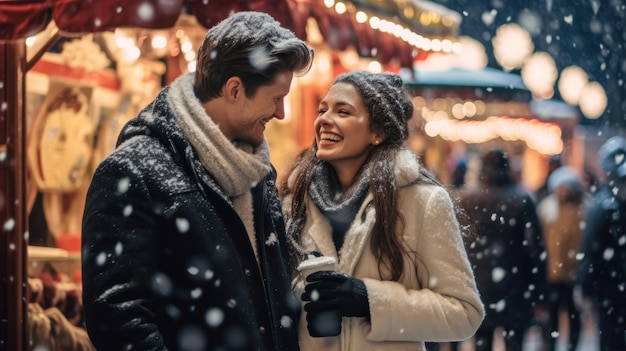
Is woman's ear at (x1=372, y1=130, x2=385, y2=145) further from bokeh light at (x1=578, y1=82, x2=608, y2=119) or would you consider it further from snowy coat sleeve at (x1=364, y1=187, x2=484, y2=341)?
bokeh light at (x1=578, y1=82, x2=608, y2=119)

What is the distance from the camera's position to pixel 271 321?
312 centimetres

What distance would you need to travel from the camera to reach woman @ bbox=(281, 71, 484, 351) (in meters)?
3.48

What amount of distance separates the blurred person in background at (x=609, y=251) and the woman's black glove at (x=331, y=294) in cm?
541

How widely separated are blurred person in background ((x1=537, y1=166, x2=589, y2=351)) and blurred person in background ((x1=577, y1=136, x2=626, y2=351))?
43 cm

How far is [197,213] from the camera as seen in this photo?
291 cm

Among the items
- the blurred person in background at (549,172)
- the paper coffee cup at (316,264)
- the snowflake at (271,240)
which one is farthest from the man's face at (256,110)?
the blurred person in background at (549,172)

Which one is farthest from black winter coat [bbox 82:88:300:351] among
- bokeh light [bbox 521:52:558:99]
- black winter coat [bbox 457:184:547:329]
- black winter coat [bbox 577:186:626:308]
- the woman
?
bokeh light [bbox 521:52:558:99]

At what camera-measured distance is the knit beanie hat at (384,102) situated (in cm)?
369

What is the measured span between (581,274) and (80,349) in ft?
15.0

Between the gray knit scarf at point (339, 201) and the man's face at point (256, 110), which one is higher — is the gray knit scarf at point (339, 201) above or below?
below

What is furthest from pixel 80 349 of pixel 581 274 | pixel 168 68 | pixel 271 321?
pixel 581 274

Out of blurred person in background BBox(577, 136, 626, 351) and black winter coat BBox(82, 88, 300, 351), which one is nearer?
black winter coat BBox(82, 88, 300, 351)

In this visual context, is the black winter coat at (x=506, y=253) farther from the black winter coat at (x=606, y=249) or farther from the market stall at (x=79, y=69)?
the market stall at (x=79, y=69)

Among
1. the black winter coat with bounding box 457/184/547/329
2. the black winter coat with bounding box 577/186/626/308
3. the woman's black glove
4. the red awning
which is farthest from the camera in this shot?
the black winter coat with bounding box 577/186/626/308
